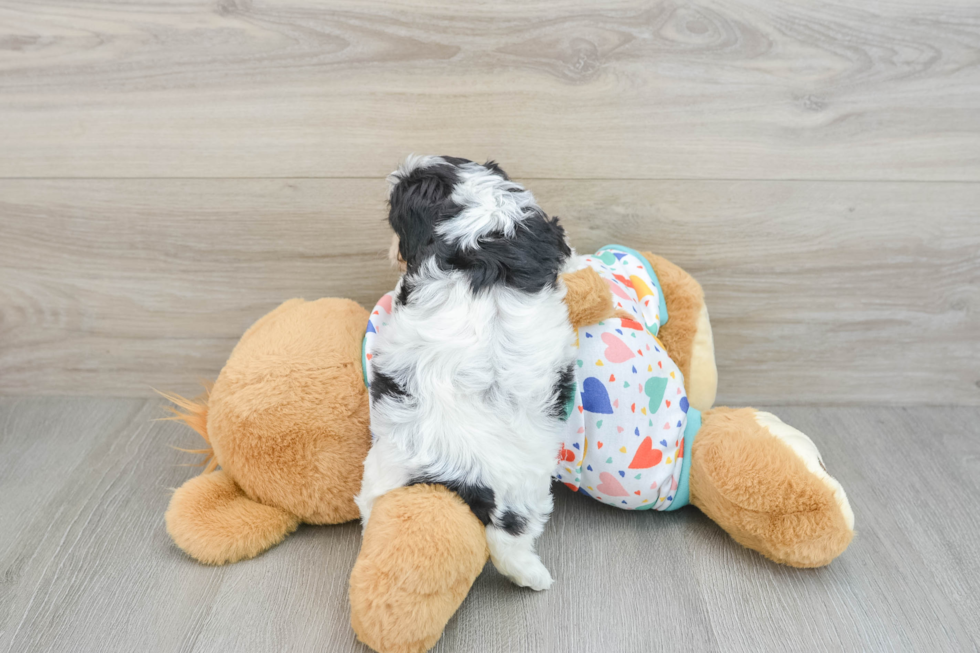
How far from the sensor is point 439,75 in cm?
87

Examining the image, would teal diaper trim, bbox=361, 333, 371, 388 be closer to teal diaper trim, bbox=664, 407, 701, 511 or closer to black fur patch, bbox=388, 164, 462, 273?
black fur patch, bbox=388, 164, 462, 273

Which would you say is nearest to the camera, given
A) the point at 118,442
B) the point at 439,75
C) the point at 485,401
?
the point at 485,401

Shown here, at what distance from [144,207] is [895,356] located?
3.55ft

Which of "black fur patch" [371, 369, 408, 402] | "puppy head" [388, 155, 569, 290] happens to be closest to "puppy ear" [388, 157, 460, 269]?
"puppy head" [388, 155, 569, 290]

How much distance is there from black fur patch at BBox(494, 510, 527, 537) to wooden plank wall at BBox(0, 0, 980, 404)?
1.42 ft

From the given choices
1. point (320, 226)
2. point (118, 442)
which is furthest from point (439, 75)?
point (118, 442)

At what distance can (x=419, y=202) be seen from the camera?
0.66 m

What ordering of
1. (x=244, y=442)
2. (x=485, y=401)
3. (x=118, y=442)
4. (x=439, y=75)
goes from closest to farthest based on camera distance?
(x=485, y=401) < (x=244, y=442) < (x=439, y=75) < (x=118, y=442)

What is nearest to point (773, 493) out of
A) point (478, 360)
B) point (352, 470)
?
point (478, 360)

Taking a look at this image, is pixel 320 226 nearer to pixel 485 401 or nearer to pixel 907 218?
pixel 485 401

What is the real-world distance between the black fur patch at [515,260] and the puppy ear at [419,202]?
34 mm

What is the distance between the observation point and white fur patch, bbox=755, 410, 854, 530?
0.70 meters

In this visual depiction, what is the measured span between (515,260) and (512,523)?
244 millimetres

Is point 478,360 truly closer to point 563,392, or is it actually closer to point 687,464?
point 563,392
